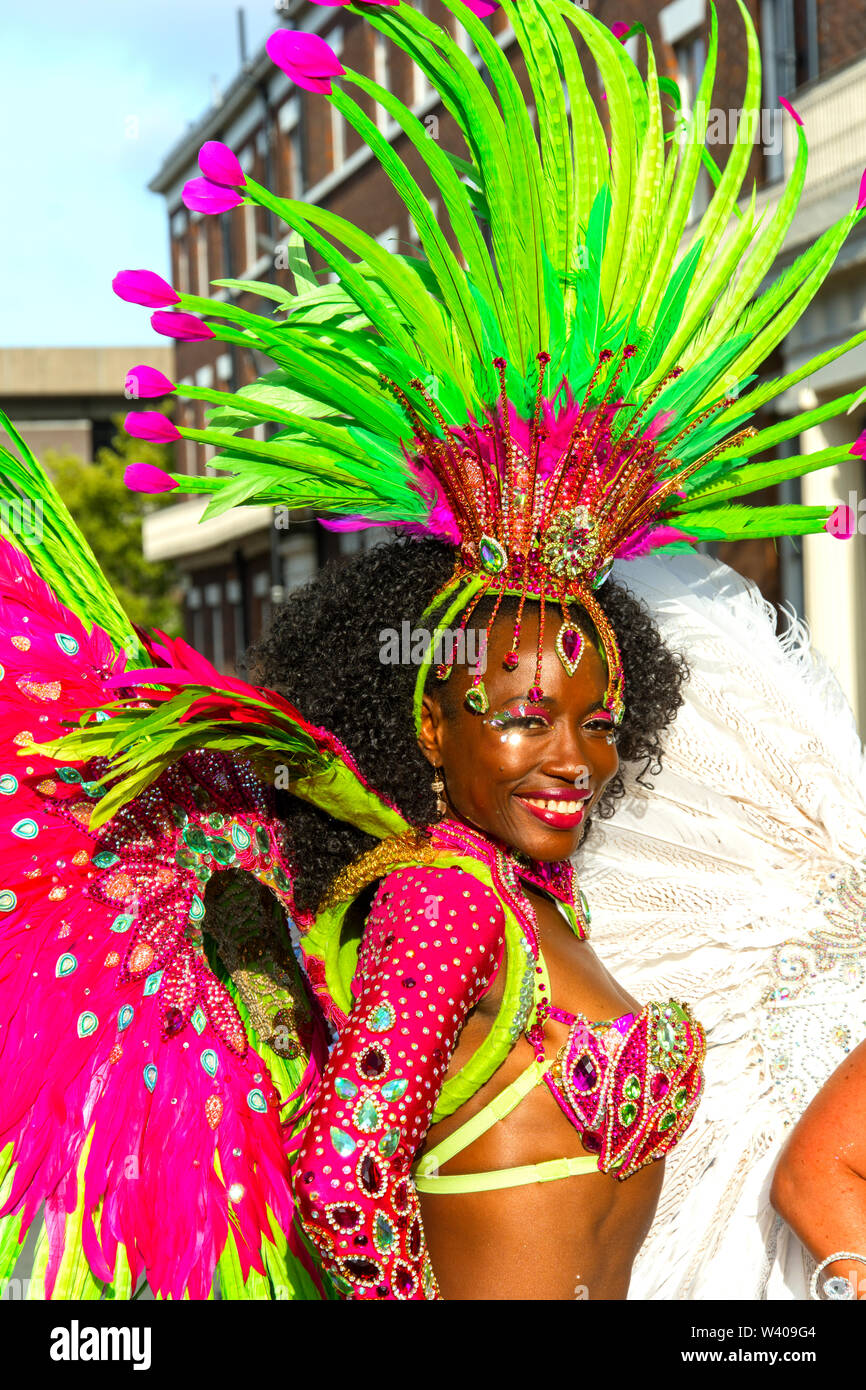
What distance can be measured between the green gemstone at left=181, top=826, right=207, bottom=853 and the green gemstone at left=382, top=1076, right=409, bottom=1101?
0.52m

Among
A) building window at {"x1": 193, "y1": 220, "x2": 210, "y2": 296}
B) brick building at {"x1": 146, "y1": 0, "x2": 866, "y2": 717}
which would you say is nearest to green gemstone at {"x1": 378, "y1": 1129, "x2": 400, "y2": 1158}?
brick building at {"x1": 146, "y1": 0, "x2": 866, "y2": 717}

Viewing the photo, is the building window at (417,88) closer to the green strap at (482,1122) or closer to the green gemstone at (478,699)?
the green gemstone at (478,699)

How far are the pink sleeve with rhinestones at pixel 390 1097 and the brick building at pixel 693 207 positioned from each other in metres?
0.69

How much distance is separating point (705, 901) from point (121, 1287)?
1153 mm

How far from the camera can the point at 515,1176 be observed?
1.91 meters

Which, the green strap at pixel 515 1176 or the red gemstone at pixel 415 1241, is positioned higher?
the green strap at pixel 515 1176

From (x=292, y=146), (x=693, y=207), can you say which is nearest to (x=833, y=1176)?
(x=693, y=207)

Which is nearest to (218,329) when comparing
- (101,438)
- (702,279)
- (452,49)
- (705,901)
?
(452,49)

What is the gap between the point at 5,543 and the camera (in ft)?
7.20

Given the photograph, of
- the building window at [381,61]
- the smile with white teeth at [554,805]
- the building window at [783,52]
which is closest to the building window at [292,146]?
the building window at [381,61]

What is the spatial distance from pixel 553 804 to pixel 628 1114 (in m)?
0.44

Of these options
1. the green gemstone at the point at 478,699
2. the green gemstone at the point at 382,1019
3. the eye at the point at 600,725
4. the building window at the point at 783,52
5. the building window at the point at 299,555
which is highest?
the building window at the point at 783,52

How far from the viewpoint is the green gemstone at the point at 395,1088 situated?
176 centimetres
